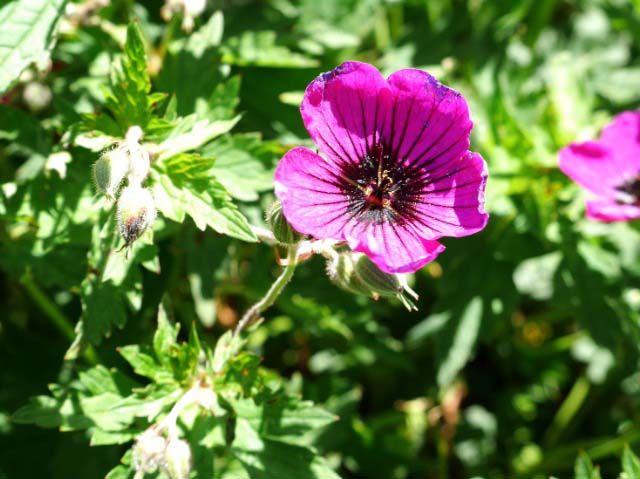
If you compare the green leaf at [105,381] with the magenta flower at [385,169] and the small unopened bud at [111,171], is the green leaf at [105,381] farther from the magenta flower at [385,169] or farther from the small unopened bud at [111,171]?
the magenta flower at [385,169]

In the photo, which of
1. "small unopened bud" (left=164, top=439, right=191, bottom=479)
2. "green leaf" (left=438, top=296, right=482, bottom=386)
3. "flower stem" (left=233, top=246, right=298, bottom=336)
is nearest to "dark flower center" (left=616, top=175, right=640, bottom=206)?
"green leaf" (left=438, top=296, right=482, bottom=386)

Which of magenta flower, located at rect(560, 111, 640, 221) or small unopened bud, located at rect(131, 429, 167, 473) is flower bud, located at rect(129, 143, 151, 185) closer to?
small unopened bud, located at rect(131, 429, 167, 473)

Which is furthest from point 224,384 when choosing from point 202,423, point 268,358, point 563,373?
point 563,373

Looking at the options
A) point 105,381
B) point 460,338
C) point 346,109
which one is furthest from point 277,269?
point 346,109

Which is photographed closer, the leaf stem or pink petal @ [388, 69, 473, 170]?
pink petal @ [388, 69, 473, 170]

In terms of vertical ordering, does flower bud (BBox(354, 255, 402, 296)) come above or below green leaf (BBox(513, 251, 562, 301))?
above

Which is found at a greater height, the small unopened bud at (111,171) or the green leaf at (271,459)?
the small unopened bud at (111,171)

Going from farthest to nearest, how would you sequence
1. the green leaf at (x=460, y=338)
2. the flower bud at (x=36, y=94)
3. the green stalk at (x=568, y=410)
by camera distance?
the green stalk at (x=568, y=410) < the green leaf at (x=460, y=338) < the flower bud at (x=36, y=94)

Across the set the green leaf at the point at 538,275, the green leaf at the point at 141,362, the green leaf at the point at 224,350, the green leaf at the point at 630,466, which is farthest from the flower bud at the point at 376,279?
the green leaf at the point at 538,275
